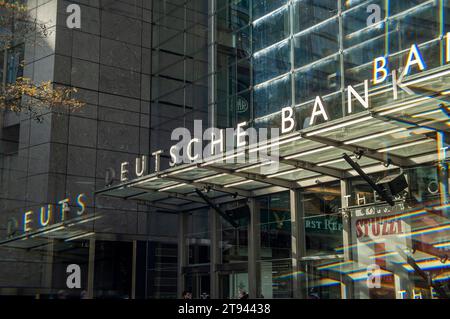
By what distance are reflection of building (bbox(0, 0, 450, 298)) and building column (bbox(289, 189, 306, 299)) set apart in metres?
0.04

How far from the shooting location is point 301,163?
1586 cm

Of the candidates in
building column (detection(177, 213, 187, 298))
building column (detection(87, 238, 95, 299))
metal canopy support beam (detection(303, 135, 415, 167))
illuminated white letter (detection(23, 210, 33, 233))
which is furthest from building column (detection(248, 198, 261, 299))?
illuminated white letter (detection(23, 210, 33, 233))

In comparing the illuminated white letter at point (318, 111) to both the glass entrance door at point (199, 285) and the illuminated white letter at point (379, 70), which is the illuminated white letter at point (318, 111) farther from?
the glass entrance door at point (199, 285)

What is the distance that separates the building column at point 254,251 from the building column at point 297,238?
162 centimetres

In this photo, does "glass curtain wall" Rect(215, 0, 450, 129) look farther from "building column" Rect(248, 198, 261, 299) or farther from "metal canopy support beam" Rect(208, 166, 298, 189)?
"building column" Rect(248, 198, 261, 299)

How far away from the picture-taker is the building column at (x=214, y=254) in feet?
67.5

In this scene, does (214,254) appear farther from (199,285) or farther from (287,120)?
(287,120)

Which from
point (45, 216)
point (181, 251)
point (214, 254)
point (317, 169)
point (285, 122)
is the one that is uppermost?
point (285, 122)

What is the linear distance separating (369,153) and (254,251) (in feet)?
20.5

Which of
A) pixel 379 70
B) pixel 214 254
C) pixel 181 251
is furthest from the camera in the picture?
pixel 181 251

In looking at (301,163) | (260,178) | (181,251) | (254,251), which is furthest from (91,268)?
(301,163)

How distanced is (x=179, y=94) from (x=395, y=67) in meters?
11.5

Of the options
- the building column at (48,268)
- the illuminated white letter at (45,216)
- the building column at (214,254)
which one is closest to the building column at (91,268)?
the building column at (48,268)
